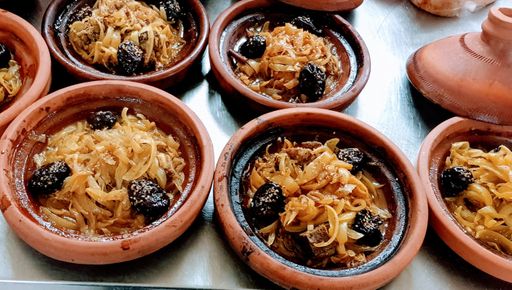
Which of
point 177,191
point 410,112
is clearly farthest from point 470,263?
point 177,191

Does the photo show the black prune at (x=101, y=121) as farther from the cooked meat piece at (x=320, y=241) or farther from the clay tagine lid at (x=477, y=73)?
the clay tagine lid at (x=477, y=73)

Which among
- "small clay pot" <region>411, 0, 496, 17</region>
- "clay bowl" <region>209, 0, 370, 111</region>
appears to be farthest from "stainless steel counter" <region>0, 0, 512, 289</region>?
"clay bowl" <region>209, 0, 370, 111</region>

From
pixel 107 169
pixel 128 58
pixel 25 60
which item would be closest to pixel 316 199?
pixel 107 169

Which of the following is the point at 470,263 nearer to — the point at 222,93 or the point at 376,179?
the point at 376,179

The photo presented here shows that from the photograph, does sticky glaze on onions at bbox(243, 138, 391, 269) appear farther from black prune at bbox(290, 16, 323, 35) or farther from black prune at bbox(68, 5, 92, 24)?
black prune at bbox(68, 5, 92, 24)

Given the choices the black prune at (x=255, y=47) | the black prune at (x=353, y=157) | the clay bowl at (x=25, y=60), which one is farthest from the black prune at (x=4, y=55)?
the black prune at (x=353, y=157)

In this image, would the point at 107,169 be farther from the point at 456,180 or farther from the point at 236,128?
the point at 456,180
